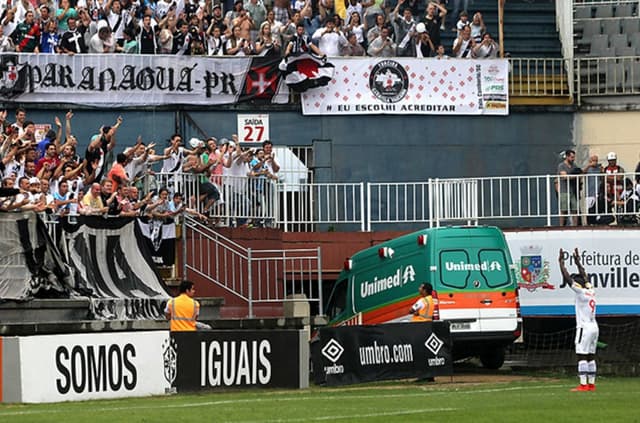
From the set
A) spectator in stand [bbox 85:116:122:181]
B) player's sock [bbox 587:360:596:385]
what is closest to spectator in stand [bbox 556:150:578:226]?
player's sock [bbox 587:360:596:385]

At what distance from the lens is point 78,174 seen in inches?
1055

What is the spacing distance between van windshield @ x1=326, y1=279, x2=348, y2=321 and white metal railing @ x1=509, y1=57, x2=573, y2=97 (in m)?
7.50

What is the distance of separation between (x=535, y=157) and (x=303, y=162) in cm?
529

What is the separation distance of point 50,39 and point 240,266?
6744 mm

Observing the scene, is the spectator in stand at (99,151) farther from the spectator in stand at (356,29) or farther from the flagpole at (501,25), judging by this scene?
the flagpole at (501,25)

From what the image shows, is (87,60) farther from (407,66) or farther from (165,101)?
(407,66)

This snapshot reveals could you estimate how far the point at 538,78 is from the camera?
3522cm

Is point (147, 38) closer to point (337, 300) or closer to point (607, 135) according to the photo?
point (337, 300)

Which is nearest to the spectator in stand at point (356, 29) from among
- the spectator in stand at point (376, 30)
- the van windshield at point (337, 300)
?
the spectator in stand at point (376, 30)

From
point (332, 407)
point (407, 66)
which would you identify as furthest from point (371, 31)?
point (332, 407)

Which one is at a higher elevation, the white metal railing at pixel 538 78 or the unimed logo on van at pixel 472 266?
the white metal railing at pixel 538 78

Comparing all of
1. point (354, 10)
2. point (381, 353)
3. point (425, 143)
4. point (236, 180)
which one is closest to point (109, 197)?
point (236, 180)

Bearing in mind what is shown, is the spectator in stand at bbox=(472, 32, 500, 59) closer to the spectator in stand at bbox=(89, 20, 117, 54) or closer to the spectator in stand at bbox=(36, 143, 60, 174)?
the spectator in stand at bbox=(89, 20, 117, 54)

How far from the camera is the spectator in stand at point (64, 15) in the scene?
3175 centimetres
